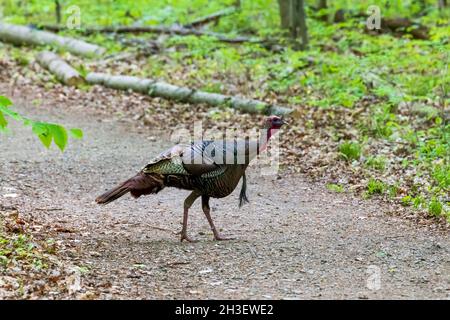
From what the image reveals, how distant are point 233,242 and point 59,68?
32.0 feet

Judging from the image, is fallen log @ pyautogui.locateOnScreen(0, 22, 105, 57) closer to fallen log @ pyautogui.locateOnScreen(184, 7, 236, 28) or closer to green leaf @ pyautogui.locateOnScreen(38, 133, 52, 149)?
fallen log @ pyautogui.locateOnScreen(184, 7, 236, 28)

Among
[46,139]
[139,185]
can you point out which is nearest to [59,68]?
[139,185]

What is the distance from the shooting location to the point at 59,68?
1548 centimetres

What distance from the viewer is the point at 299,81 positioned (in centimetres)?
1390

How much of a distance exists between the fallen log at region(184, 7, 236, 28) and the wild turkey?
12941 mm

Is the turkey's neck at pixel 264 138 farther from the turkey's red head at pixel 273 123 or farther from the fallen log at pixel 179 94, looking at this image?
the fallen log at pixel 179 94

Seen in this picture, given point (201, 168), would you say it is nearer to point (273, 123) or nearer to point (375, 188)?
point (273, 123)

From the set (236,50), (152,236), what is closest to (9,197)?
(152,236)

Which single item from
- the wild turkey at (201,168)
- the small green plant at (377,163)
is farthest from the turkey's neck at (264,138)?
the small green plant at (377,163)

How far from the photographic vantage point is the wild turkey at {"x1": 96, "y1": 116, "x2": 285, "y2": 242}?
21.8 ft

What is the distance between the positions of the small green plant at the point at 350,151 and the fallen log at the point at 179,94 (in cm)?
197

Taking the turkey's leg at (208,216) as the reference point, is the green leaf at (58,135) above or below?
above

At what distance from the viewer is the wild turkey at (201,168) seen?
6656 millimetres

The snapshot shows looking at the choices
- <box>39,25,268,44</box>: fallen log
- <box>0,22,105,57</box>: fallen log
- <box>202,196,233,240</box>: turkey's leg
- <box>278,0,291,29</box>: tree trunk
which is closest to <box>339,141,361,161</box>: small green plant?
<box>202,196,233,240</box>: turkey's leg
